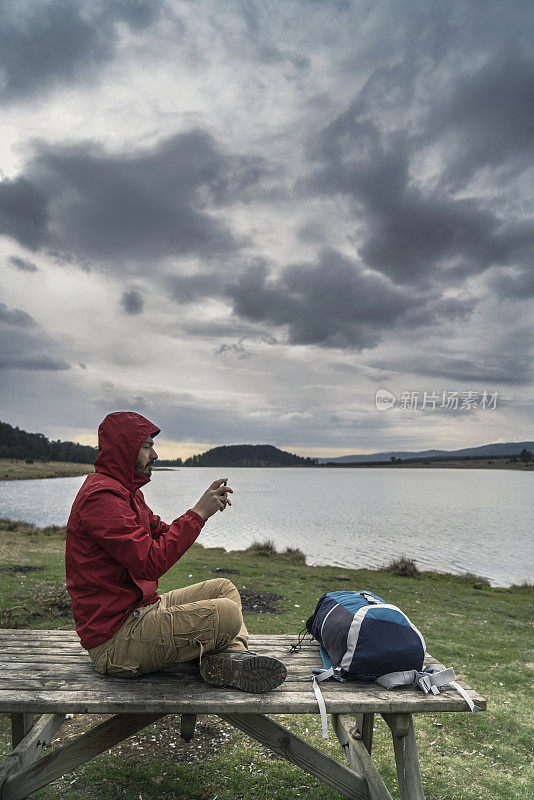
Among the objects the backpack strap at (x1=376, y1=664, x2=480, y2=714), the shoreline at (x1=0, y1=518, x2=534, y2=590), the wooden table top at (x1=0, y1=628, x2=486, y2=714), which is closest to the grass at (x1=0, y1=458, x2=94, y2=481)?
the shoreline at (x1=0, y1=518, x2=534, y2=590)

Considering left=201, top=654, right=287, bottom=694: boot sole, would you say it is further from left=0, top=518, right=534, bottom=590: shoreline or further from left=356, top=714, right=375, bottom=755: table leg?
left=0, top=518, right=534, bottom=590: shoreline

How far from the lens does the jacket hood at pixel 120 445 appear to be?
405 centimetres

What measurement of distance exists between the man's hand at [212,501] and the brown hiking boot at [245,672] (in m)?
1.04

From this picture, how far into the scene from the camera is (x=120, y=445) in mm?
4066

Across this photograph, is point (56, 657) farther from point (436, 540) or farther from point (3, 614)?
point (436, 540)

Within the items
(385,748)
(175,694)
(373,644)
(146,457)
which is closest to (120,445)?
(146,457)

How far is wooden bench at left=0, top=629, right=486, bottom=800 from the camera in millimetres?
3418

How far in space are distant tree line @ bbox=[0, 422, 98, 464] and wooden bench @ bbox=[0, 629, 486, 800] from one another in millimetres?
145781

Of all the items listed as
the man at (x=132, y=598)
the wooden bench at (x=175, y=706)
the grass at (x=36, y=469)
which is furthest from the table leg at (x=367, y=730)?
the grass at (x=36, y=469)

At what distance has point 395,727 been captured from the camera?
12.4 feet

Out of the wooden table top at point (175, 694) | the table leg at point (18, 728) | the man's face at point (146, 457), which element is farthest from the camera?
the table leg at point (18, 728)

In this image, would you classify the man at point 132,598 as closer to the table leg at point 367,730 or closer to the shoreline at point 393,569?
the table leg at point 367,730

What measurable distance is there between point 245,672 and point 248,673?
24 mm

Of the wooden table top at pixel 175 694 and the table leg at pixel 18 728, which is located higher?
the wooden table top at pixel 175 694
